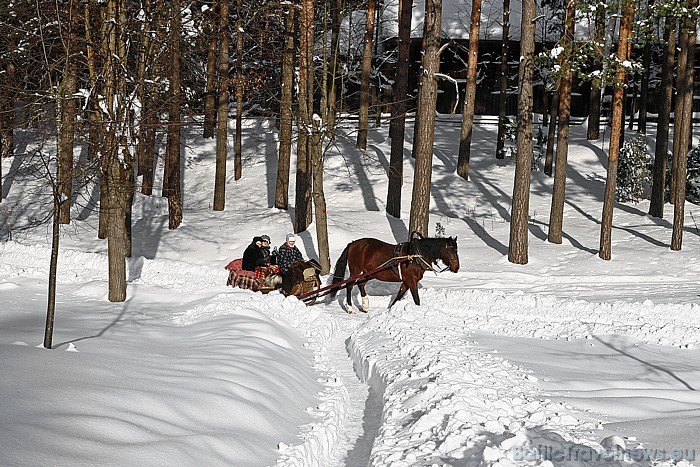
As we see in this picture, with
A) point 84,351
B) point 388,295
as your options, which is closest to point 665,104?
point 388,295

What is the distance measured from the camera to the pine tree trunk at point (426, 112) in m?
18.4

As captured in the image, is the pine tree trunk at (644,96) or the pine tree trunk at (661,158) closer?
the pine tree trunk at (661,158)

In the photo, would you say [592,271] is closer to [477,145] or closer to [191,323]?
[191,323]

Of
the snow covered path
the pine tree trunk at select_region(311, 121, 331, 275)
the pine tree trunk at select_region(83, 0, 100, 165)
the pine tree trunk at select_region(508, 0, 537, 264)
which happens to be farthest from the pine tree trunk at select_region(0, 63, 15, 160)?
the pine tree trunk at select_region(508, 0, 537, 264)

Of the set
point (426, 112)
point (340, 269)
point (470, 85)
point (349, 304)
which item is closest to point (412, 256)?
point (349, 304)

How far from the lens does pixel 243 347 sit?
9852 mm

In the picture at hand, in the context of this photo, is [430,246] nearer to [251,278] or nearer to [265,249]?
[265,249]

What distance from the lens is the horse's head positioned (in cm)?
1427

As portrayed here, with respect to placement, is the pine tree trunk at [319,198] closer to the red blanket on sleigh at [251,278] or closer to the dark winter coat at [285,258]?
the dark winter coat at [285,258]

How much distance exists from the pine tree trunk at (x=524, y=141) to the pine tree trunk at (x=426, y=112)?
2.50 metres

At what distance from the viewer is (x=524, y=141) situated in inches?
776

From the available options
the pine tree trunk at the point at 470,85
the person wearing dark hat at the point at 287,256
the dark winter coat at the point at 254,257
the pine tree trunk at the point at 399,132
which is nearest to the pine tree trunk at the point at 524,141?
the pine tree trunk at the point at 399,132

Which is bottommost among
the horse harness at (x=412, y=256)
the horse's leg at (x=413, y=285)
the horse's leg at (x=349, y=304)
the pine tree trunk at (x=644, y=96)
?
the horse's leg at (x=349, y=304)

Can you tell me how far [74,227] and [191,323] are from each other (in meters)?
14.9
